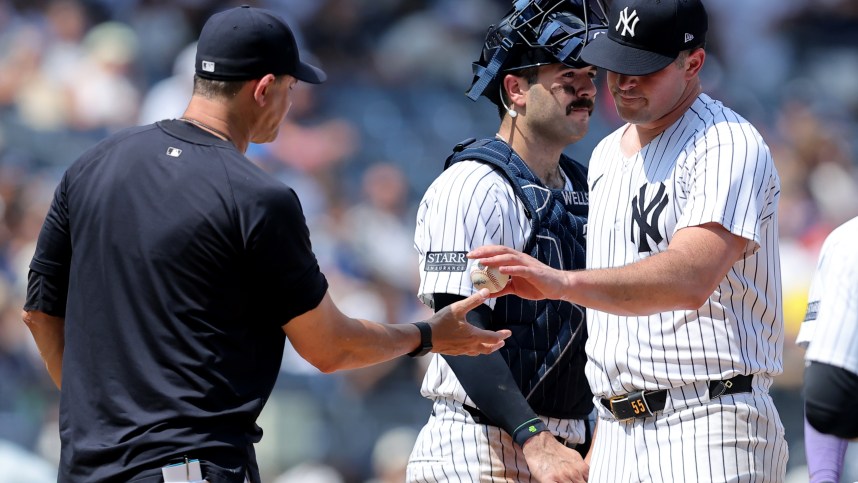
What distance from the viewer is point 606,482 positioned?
3.50 meters

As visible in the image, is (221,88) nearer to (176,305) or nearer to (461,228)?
(176,305)

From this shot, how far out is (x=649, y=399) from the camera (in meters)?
3.34

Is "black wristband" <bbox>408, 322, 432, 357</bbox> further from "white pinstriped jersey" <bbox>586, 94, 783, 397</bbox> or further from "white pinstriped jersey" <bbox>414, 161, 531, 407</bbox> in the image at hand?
"white pinstriped jersey" <bbox>586, 94, 783, 397</bbox>

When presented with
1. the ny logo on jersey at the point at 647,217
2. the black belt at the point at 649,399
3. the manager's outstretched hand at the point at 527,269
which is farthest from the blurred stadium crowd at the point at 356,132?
the manager's outstretched hand at the point at 527,269

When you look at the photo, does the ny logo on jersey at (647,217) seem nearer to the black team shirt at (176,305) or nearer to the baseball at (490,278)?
the baseball at (490,278)

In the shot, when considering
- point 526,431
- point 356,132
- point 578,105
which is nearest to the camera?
point 526,431

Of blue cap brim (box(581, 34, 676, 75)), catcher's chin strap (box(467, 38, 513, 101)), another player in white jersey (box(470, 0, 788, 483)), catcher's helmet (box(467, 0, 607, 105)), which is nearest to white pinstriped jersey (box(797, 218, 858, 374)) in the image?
another player in white jersey (box(470, 0, 788, 483))

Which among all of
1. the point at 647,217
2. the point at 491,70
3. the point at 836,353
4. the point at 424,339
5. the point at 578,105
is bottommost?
the point at 424,339

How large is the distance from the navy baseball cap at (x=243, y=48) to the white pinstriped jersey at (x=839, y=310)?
149 cm

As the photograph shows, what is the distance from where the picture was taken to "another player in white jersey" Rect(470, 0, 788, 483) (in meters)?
3.15

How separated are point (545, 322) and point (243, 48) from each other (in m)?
1.40

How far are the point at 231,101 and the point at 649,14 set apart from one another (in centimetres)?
122

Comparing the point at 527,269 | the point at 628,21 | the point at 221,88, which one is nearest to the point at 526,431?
the point at 527,269

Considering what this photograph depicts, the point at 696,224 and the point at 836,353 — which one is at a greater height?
the point at 696,224
